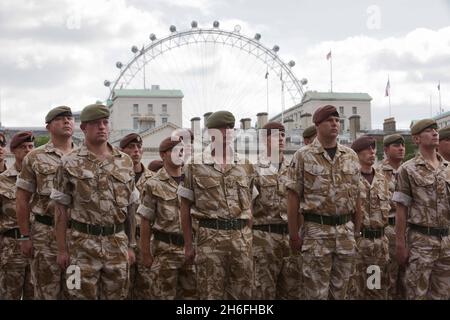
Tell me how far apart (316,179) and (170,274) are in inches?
73.2

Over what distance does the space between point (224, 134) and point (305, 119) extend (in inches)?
1985

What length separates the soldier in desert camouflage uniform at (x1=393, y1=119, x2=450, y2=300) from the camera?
22.3 feet

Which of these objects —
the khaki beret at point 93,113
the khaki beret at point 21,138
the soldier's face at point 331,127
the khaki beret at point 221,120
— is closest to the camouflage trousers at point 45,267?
the khaki beret at point 93,113

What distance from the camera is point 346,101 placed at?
97.2 meters

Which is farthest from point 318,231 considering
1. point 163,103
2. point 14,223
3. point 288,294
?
point 163,103

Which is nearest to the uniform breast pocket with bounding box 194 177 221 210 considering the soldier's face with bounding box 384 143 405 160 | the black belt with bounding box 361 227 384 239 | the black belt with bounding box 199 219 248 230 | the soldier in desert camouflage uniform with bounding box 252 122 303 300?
the black belt with bounding box 199 219 248 230

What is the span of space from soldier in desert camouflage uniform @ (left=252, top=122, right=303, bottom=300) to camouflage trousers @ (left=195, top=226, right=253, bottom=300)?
129 cm

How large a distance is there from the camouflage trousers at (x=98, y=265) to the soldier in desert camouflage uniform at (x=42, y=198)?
27.8 inches

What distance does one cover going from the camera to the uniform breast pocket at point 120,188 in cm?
601

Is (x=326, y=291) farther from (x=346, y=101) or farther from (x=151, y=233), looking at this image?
(x=346, y=101)

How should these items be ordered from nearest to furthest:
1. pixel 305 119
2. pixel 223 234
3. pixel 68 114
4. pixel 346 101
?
pixel 223 234 < pixel 68 114 < pixel 305 119 < pixel 346 101

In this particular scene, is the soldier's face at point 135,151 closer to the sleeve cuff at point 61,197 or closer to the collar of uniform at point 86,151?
the collar of uniform at point 86,151

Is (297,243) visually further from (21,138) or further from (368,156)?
(21,138)

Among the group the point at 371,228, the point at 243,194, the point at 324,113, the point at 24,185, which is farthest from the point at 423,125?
the point at 24,185
